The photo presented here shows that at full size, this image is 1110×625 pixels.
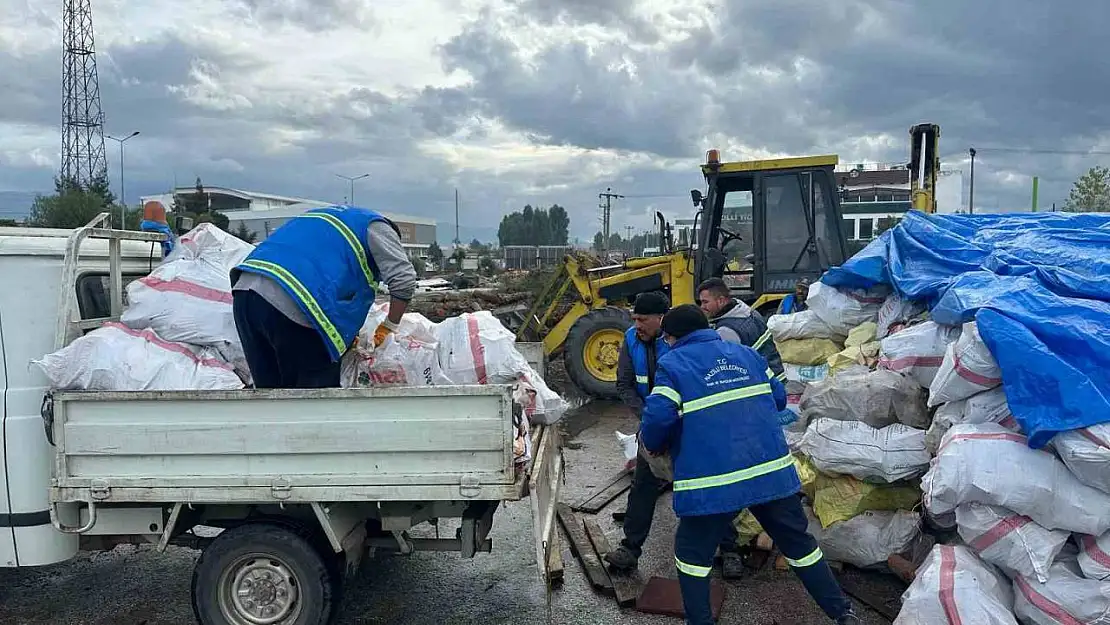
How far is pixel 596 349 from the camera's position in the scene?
322 inches

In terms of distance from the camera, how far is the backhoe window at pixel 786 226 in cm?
754

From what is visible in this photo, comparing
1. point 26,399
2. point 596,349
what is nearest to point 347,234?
point 26,399

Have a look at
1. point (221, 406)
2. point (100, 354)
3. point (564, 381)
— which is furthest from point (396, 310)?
point (564, 381)

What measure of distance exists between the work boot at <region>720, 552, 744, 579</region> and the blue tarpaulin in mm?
1562

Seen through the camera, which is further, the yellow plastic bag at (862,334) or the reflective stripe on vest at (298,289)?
the yellow plastic bag at (862,334)

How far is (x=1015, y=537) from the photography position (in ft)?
10.2

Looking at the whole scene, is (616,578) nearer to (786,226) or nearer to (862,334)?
(862,334)

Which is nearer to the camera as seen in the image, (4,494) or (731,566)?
(4,494)

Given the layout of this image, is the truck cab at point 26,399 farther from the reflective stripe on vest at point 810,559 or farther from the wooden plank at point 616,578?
the reflective stripe on vest at point 810,559

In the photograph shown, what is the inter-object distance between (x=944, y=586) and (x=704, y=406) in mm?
1125

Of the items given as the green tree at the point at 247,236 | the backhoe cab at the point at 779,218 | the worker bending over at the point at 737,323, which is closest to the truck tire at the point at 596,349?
the backhoe cab at the point at 779,218

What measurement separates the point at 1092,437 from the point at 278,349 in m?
3.27

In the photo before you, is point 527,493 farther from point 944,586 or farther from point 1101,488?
point 1101,488

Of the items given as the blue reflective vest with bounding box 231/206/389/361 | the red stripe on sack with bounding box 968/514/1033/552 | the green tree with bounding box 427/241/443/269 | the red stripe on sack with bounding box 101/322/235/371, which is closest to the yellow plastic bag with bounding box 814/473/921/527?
the red stripe on sack with bounding box 968/514/1033/552
